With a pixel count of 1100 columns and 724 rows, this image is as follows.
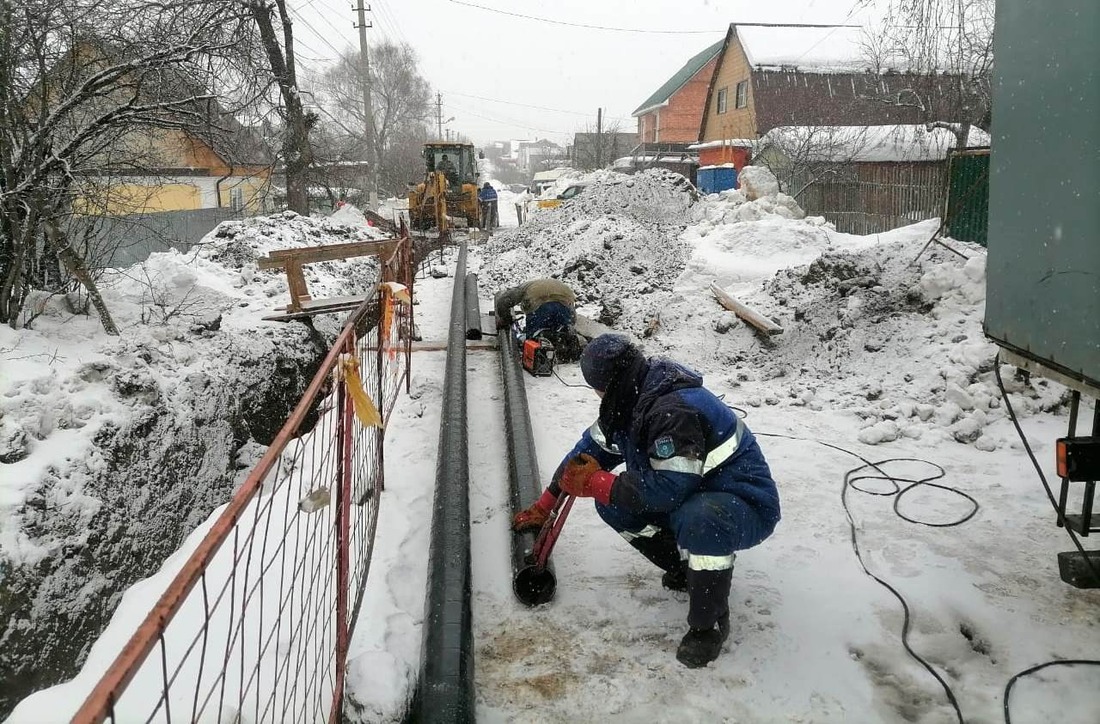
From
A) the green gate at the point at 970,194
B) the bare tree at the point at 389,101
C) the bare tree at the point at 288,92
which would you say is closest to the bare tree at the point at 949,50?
the green gate at the point at 970,194

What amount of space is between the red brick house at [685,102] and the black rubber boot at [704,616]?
1577 inches

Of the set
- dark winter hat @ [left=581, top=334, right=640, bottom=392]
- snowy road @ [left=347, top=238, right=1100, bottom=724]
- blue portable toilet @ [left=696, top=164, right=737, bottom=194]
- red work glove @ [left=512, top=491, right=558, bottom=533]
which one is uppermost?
blue portable toilet @ [left=696, top=164, right=737, bottom=194]

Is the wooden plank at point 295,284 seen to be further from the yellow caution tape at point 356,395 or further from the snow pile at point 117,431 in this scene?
the yellow caution tape at point 356,395

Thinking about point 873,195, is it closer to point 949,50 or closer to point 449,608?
point 949,50

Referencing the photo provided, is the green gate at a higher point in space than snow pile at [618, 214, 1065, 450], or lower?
higher

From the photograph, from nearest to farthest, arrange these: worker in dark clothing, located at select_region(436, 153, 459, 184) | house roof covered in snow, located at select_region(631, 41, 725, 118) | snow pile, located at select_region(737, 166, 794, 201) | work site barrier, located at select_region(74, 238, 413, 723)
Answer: work site barrier, located at select_region(74, 238, 413, 723) < snow pile, located at select_region(737, 166, 794, 201) < worker in dark clothing, located at select_region(436, 153, 459, 184) < house roof covered in snow, located at select_region(631, 41, 725, 118)

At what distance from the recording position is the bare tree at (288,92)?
46.4ft

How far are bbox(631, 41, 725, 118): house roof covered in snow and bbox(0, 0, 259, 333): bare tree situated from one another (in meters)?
38.2

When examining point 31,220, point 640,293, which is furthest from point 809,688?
point 640,293

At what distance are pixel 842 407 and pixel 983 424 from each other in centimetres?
104

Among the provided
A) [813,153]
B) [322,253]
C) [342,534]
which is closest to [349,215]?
[813,153]

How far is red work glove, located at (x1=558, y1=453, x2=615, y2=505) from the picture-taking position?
2.90 metres

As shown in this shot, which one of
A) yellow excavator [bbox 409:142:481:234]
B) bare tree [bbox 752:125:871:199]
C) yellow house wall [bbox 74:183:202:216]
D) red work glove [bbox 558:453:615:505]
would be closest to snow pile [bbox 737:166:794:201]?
bare tree [bbox 752:125:871:199]

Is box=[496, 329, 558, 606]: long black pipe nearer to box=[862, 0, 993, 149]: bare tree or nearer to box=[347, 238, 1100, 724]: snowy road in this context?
box=[347, 238, 1100, 724]: snowy road
